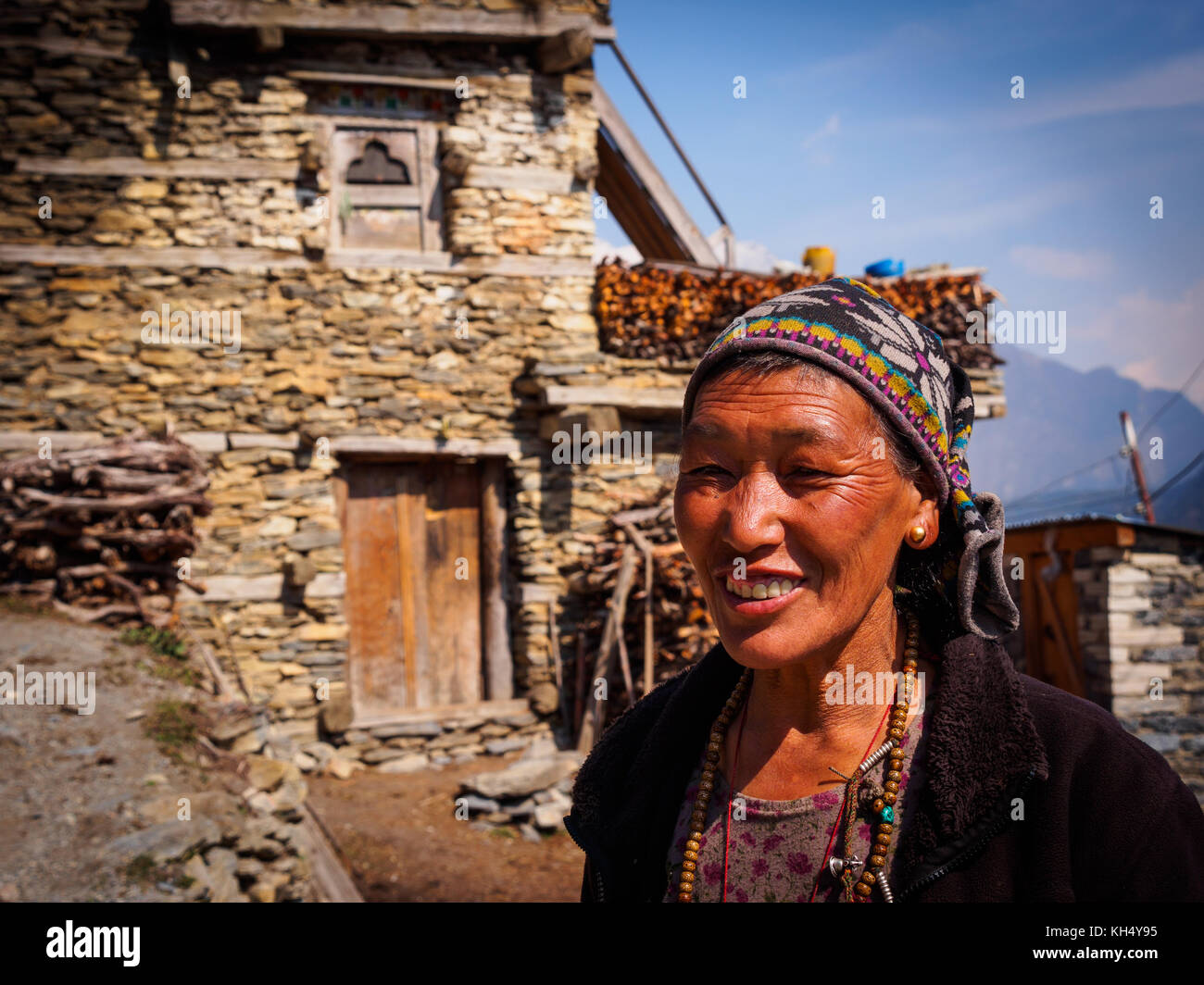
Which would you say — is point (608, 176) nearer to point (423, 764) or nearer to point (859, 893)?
point (423, 764)

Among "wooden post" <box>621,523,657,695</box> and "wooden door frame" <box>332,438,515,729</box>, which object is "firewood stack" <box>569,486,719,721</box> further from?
"wooden door frame" <box>332,438,515,729</box>

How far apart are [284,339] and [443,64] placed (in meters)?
3.26

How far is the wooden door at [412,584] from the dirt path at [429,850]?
3.63ft

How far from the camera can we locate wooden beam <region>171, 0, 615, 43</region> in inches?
320

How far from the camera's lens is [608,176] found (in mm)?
10844

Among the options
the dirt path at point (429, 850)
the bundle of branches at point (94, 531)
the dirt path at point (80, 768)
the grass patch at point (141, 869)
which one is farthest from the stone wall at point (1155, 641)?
the bundle of branches at point (94, 531)

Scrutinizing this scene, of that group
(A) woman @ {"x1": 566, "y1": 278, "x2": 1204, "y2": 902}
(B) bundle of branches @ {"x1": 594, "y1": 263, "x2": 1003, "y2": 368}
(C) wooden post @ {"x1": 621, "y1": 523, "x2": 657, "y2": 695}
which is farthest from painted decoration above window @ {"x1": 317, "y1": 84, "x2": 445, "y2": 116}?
(A) woman @ {"x1": 566, "y1": 278, "x2": 1204, "y2": 902}

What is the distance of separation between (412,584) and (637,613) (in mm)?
2369

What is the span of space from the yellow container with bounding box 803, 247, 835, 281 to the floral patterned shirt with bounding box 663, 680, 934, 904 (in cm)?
912

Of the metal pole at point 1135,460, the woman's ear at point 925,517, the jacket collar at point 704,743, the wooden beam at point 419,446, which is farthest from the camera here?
the metal pole at point 1135,460

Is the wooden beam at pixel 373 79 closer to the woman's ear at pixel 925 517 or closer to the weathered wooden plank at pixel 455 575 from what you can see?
the weathered wooden plank at pixel 455 575

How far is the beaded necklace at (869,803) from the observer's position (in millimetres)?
1461


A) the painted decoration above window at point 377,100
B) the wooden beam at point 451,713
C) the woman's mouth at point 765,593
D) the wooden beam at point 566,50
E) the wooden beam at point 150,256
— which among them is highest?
the wooden beam at point 566,50
